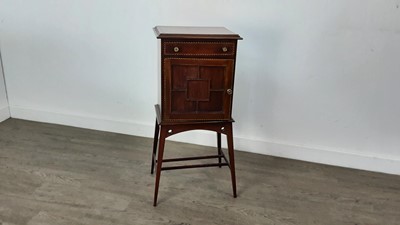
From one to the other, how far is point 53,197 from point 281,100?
5.16 ft

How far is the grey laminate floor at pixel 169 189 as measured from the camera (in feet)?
6.01

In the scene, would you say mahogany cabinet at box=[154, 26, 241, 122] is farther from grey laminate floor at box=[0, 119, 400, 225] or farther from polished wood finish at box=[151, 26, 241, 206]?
grey laminate floor at box=[0, 119, 400, 225]

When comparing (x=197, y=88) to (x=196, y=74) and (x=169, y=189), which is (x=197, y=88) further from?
(x=169, y=189)

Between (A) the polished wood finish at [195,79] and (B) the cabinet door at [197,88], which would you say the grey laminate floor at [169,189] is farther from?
(B) the cabinet door at [197,88]

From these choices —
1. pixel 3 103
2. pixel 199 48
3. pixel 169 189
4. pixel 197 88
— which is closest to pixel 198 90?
pixel 197 88

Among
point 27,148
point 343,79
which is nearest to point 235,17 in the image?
point 343,79

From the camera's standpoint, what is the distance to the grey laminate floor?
6.01 ft

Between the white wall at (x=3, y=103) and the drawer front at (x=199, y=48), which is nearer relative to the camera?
the drawer front at (x=199, y=48)

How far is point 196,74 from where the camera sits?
1.73 m

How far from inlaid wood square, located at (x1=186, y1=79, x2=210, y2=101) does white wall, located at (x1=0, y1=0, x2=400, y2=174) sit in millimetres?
721

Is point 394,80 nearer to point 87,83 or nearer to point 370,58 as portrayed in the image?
point 370,58

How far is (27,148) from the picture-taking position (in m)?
2.49

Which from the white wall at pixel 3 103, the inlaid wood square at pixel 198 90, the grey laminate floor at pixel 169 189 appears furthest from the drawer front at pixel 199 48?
the white wall at pixel 3 103

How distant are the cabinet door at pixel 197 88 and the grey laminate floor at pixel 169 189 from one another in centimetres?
52
